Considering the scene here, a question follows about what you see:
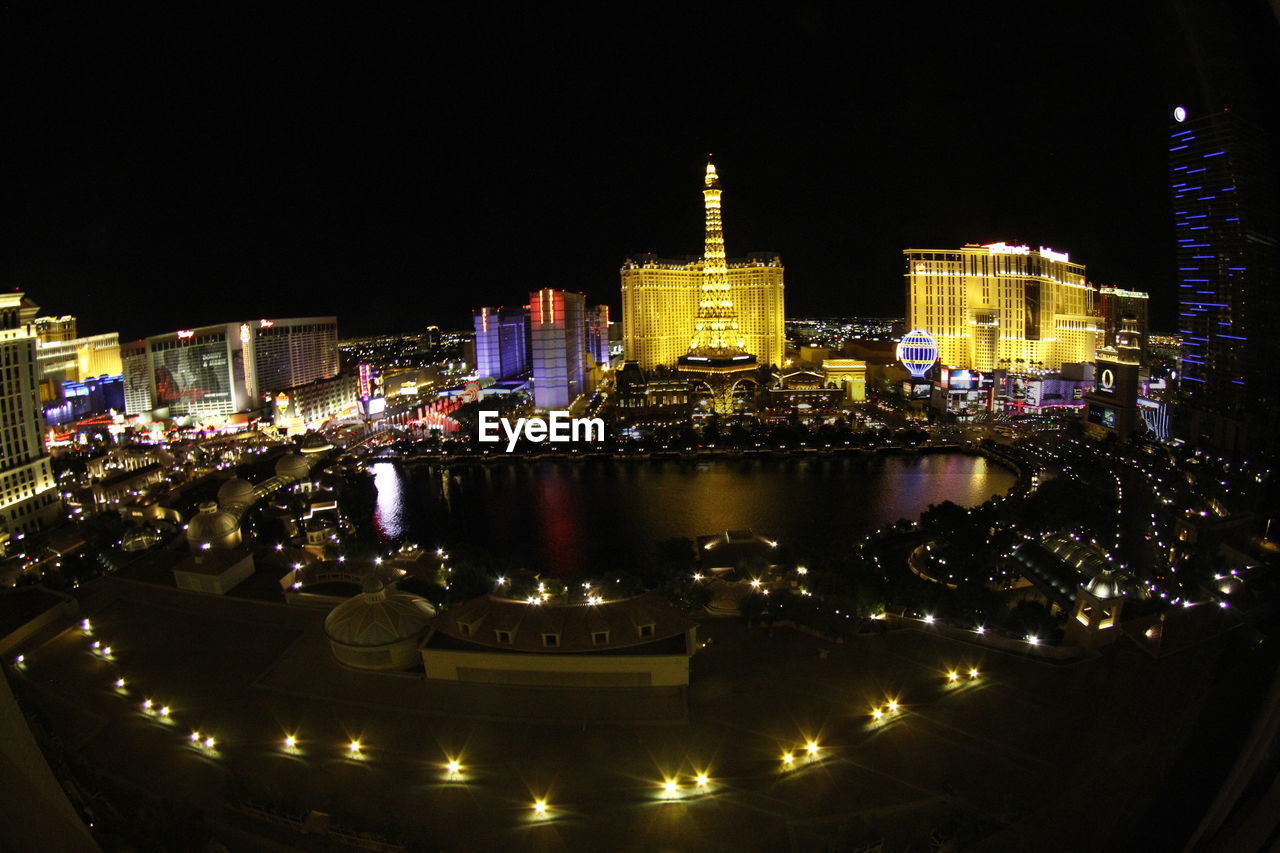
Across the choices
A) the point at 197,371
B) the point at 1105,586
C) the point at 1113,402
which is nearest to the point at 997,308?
the point at 1113,402

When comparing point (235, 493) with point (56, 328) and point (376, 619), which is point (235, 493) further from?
point (56, 328)

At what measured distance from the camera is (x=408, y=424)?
1606cm

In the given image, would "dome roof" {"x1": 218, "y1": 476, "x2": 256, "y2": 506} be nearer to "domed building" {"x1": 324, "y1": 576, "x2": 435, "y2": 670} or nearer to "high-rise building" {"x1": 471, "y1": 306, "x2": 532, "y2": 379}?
"domed building" {"x1": 324, "y1": 576, "x2": 435, "y2": 670}

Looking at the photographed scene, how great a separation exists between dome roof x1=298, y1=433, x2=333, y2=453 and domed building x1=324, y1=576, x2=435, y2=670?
963 cm

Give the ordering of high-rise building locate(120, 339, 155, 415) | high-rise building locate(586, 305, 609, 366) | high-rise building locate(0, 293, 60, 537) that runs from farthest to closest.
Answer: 1. high-rise building locate(586, 305, 609, 366)
2. high-rise building locate(120, 339, 155, 415)
3. high-rise building locate(0, 293, 60, 537)

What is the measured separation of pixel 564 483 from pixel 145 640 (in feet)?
23.6

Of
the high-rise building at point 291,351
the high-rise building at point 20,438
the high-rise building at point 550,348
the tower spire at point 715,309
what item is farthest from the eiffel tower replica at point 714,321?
the high-rise building at point 20,438

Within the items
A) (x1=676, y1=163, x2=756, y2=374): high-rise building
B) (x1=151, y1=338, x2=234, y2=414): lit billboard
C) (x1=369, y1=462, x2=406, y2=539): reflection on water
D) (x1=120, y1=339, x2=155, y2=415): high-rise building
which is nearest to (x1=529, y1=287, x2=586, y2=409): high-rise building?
(x1=369, y1=462, x2=406, y2=539): reflection on water

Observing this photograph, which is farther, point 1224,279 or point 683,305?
point 683,305

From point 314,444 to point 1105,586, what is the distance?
40.8 feet

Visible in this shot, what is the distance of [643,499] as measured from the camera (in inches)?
408

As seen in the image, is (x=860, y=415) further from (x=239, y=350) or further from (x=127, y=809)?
(x=127, y=809)

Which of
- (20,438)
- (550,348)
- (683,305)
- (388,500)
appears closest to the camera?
(20,438)

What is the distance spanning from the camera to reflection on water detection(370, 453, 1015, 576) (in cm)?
866
